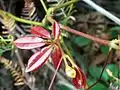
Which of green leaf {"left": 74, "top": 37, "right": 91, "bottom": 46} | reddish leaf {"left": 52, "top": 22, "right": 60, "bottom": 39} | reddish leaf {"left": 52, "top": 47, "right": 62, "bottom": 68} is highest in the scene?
reddish leaf {"left": 52, "top": 22, "right": 60, "bottom": 39}

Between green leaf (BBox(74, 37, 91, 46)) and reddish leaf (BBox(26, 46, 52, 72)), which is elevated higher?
reddish leaf (BBox(26, 46, 52, 72))

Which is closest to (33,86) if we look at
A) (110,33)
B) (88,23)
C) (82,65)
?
(82,65)

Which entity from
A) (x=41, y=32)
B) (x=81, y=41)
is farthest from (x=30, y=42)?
(x=81, y=41)

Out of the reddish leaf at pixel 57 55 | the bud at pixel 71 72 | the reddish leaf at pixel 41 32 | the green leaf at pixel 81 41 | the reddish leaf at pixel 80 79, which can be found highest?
the reddish leaf at pixel 41 32

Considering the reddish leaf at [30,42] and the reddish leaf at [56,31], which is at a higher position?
the reddish leaf at [56,31]

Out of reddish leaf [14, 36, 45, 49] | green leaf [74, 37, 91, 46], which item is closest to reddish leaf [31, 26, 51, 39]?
reddish leaf [14, 36, 45, 49]

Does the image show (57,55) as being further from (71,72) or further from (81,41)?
(81,41)

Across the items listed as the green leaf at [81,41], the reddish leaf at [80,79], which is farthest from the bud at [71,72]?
the green leaf at [81,41]

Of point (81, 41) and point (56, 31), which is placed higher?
point (56, 31)

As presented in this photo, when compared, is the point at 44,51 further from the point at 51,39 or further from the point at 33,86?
the point at 33,86

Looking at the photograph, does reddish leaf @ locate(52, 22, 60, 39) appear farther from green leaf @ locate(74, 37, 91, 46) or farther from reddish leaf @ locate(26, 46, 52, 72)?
green leaf @ locate(74, 37, 91, 46)

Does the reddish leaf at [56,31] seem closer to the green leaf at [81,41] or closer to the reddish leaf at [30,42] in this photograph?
the reddish leaf at [30,42]

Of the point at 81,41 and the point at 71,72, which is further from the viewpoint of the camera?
the point at 81,41
